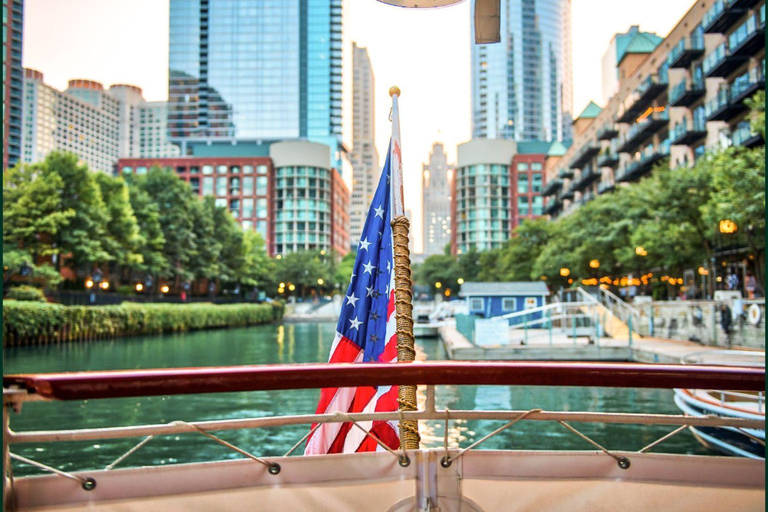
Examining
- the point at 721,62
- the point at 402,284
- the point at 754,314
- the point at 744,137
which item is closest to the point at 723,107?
the point at 721,62

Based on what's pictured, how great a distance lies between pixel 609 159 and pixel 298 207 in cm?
8041

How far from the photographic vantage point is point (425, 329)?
135 feet

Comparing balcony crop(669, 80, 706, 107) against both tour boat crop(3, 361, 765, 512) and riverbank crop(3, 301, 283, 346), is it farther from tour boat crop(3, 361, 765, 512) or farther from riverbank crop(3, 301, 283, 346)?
tour boat crop(3, 361, 765, 512)

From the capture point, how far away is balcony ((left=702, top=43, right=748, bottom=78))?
35000mm

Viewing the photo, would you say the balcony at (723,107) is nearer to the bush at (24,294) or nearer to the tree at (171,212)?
the bush at (24,294)

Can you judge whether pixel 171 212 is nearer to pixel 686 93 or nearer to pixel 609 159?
pixel 609 159

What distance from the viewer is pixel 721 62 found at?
3528 cm

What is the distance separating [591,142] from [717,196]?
40448mm

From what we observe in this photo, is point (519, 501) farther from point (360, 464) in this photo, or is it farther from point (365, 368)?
point (365, 368)

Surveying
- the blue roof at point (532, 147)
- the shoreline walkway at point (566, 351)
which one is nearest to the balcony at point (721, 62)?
the shoreline walkway at point (566, 351)

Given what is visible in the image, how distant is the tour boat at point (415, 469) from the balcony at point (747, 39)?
34.8 metres

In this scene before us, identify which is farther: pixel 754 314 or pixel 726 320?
pixel 726 320

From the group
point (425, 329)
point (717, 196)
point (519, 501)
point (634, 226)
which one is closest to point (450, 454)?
point (519, 501)

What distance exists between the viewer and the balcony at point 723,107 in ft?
113
